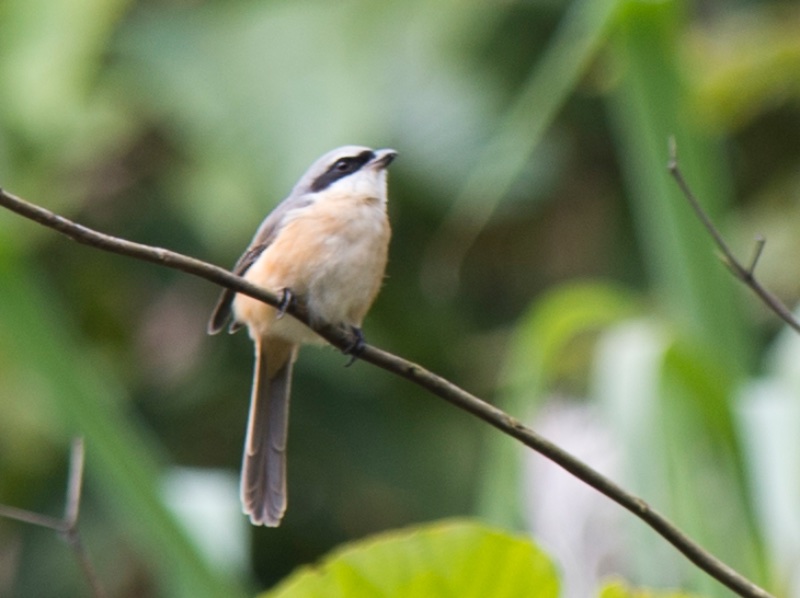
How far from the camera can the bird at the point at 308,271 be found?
103 inches

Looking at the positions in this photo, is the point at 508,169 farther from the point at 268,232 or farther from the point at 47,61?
the point at 47,61

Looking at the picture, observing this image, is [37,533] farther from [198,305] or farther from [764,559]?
[764,559]

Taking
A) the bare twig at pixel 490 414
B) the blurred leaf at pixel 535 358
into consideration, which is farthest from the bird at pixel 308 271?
the bare twig at pixel 490 414

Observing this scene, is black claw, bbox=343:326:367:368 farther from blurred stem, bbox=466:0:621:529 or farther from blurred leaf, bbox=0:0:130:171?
blurred leaf, bbox=0:0:130:171

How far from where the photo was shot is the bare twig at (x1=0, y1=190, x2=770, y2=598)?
1.53m

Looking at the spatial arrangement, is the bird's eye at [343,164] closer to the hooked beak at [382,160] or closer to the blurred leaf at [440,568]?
the hooked beak at [382,160]

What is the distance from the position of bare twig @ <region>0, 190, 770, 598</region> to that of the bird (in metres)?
0.84

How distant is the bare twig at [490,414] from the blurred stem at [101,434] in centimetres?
112

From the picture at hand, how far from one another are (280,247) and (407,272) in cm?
257

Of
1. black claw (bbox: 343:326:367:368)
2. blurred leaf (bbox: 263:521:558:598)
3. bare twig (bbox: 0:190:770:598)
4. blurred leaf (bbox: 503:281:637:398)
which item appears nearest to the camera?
bare twig (bbox: 0:190:770:598)

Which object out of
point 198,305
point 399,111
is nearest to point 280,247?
point 399,111

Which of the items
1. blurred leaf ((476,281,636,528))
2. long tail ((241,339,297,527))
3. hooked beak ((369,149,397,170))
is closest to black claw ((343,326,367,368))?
long tail ((241,339,297,527))

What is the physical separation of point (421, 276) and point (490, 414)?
3681mm

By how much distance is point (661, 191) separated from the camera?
3111mm
